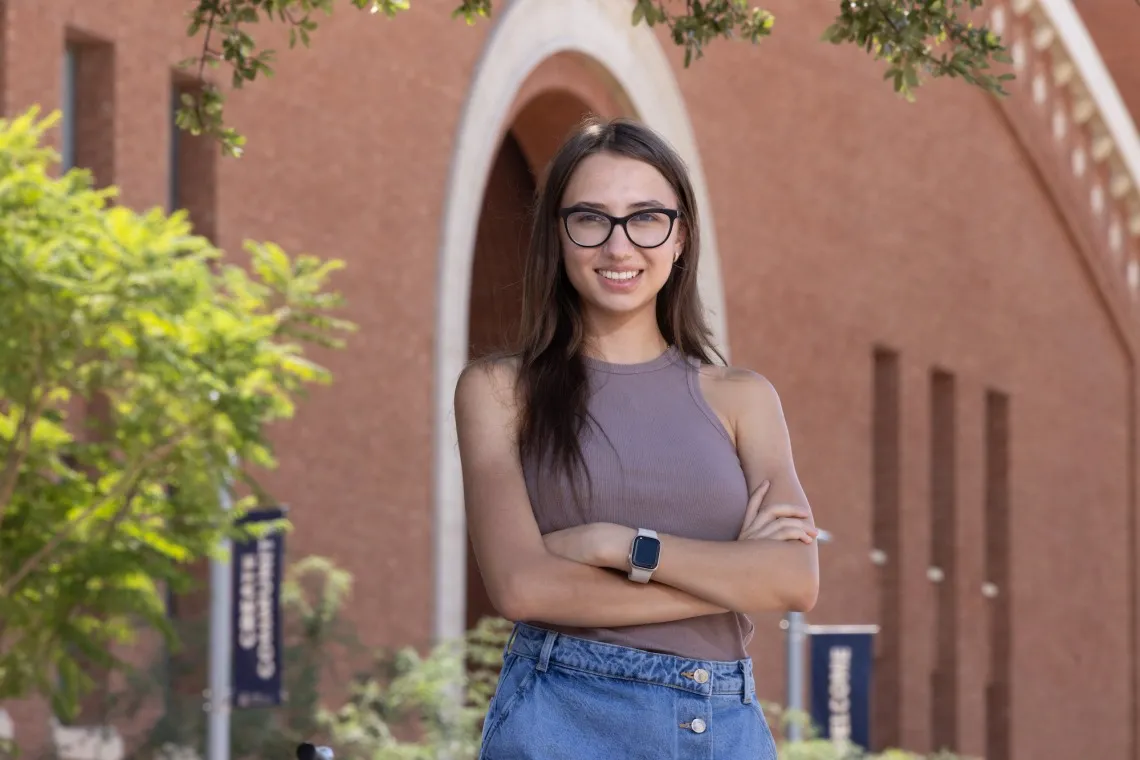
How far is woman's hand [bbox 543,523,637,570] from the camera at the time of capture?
3.09 m

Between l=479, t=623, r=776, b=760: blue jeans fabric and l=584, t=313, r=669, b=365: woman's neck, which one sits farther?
l=584, t=313, r=669, b=365: woman's neck

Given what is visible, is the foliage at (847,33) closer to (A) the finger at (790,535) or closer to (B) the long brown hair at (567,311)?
(B) the long brown hair at (567,311)

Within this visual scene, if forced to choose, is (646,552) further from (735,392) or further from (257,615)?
(257,615)

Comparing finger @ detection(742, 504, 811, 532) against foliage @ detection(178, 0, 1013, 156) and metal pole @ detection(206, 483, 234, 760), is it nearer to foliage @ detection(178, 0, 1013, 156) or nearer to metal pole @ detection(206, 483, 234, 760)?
foliage @ detection(178, 0, 1013, 156)

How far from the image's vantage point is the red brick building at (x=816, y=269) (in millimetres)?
15922

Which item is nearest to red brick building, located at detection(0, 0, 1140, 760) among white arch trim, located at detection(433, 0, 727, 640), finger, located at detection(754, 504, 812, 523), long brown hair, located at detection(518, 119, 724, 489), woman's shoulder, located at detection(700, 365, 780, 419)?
white arch trim, located at detection(433, 0, 727, 640)

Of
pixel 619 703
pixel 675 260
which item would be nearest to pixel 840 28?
pixel 675 260

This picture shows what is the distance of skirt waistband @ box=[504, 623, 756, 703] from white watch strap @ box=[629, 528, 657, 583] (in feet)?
0.37

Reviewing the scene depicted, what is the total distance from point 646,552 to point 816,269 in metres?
23.3

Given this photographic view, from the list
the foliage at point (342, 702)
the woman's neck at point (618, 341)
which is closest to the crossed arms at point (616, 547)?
the woman's neck at point (618, 341)

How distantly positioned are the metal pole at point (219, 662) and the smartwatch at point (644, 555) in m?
9.39

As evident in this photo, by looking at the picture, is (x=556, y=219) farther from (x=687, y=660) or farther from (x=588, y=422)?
(x=687, y=660)

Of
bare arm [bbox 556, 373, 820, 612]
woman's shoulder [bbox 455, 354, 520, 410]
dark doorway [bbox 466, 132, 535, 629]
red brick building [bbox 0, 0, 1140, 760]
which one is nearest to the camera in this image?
bare arm [bbox 556, 373, 820, 612]

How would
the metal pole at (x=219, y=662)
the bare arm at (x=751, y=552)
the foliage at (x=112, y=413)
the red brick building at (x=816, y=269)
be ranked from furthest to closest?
the red brick building at (x=816, y=269) < the metal pole at (x=219, y=662) < the foliage at (x=112, y=413) < the bare arm at (x=751, y=552)
